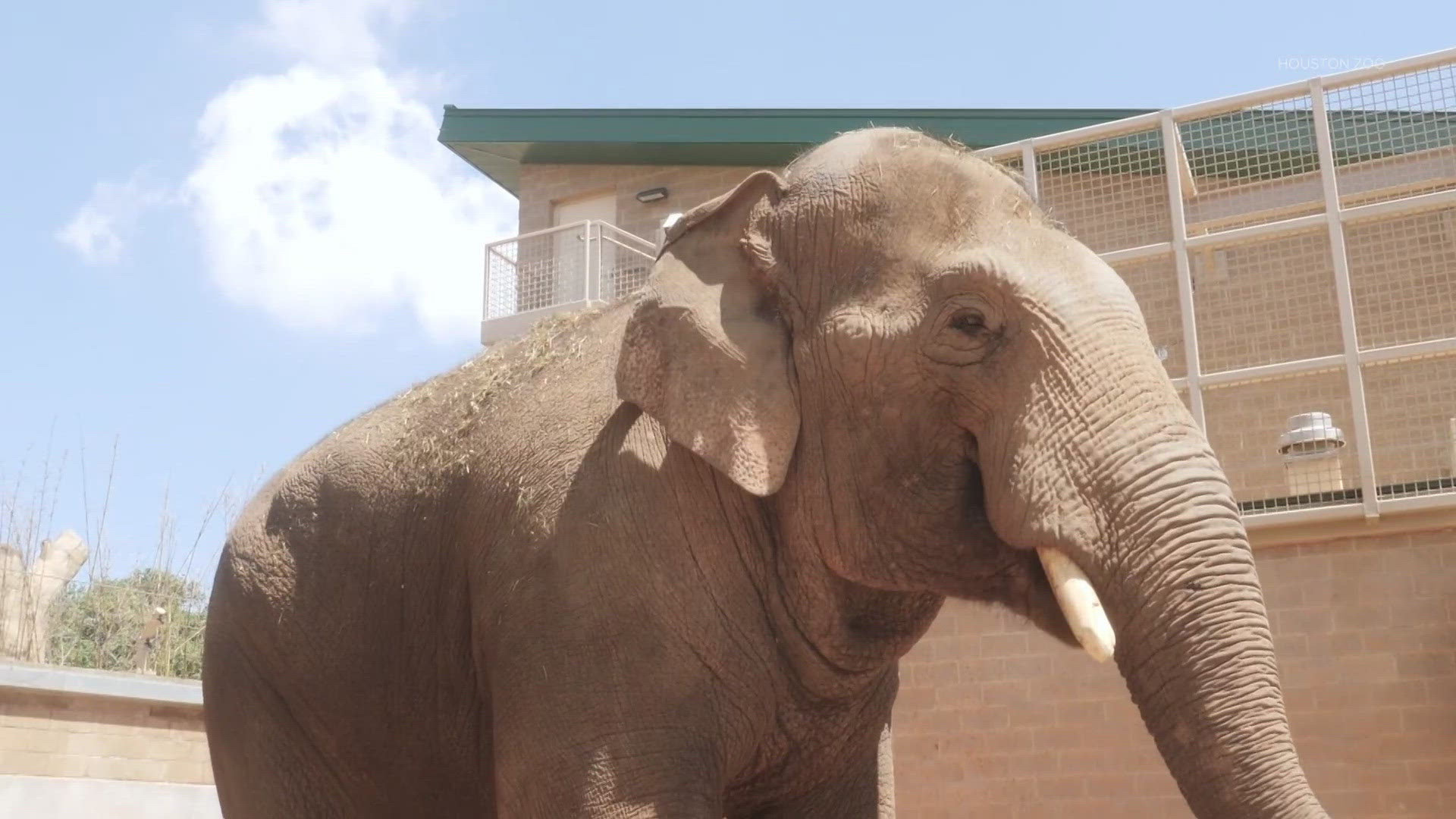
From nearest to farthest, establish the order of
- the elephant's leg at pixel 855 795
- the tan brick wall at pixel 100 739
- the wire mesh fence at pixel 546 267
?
the elephant's leg at pixel 855 795 → the tan brick wall at pixel 100 739 → the wire mesh fence at pixel 546 267

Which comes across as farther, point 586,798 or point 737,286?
point 737,286

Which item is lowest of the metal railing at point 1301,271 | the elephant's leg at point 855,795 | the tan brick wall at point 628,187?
the elephant's leg at point 855,795

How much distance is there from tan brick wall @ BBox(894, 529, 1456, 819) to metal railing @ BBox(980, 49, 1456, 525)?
529 mm

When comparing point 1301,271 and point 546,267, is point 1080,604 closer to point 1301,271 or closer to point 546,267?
point 1301,271

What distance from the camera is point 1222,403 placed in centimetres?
1162

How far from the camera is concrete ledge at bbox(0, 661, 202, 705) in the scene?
10.8m

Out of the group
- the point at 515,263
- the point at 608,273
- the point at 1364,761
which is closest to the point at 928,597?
the point at 1364,761

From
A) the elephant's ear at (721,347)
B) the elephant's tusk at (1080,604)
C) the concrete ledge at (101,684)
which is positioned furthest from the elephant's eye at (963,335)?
the concrete ledge at (101,684)

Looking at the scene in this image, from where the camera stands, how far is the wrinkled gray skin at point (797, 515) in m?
3.40

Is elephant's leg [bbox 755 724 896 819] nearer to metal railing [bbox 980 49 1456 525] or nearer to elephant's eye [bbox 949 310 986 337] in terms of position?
elephant's eye [bbox 949 310 986 337]

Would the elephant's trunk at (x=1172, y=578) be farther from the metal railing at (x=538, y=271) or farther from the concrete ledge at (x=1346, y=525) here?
the metal railing at (x=538, y=271)

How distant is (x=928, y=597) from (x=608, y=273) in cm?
1540

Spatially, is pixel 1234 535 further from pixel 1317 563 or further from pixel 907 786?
pixel 907 786

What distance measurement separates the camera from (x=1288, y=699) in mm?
9812
